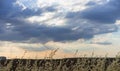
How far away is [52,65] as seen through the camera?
1417cm

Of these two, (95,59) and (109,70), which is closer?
(109,70)

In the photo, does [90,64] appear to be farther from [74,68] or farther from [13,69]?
[13,69]

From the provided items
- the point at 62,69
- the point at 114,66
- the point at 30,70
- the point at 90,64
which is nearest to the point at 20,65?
the point at 30,70

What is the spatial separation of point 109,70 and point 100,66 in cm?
53

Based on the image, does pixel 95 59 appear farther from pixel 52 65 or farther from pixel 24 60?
pixel 24 60

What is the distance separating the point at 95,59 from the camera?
46.8ft

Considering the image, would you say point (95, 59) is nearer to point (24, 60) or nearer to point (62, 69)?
point (62, 69)

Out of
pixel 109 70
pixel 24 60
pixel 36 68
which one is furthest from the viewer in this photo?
→ pixel 24 60

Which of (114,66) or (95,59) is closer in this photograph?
A: (114,66)

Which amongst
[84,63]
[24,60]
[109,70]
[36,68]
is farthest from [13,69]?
[109,70]

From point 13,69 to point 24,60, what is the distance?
51 centimetres

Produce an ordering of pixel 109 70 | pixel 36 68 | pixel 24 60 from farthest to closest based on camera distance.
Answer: pixel 24 60 < pixel 36 68 < pixel 109 70

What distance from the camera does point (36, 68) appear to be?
13.8 m

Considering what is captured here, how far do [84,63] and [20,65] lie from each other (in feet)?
7.05
